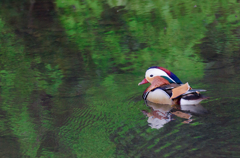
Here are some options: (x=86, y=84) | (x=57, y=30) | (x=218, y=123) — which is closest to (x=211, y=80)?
(x=218, y=123)

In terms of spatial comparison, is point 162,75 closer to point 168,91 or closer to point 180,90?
point 168,91

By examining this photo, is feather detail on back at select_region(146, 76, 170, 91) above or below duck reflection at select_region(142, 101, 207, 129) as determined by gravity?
above

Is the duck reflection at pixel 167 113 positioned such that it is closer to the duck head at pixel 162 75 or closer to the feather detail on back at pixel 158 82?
the feather detail on back at pixel 158 82

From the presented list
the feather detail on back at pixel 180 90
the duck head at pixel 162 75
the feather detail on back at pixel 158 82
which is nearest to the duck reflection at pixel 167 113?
the feather detail on back at pixel 180 90

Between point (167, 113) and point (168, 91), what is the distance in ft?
1.45

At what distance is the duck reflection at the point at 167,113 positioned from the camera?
468cm

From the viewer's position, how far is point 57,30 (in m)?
10.0

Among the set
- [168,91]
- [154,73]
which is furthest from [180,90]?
[154,73]

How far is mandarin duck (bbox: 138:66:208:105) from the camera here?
5086 mm

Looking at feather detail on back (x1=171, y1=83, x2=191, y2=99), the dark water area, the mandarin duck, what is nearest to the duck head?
the mandarin duck

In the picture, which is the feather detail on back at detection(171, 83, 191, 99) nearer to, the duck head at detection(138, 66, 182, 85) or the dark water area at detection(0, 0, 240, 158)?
the dark water area at detection(0, 0, 240, 158)

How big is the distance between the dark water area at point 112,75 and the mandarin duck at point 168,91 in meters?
0.16

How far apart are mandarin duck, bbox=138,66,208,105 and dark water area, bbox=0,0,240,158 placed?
16 cm

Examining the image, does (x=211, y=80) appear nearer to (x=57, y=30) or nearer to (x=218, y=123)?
(x=218, y=123)
